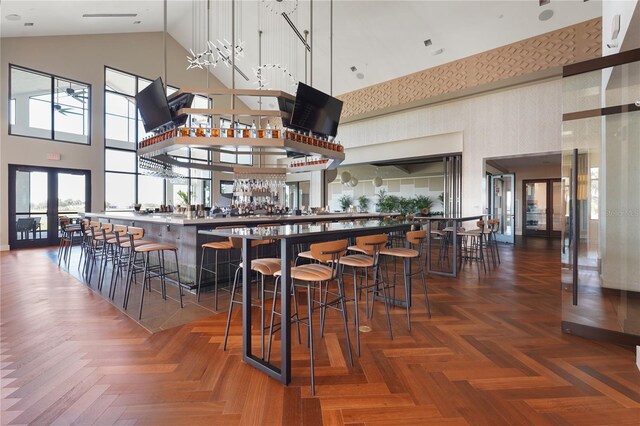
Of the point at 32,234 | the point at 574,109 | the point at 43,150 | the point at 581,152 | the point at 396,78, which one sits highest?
the point at 396,78

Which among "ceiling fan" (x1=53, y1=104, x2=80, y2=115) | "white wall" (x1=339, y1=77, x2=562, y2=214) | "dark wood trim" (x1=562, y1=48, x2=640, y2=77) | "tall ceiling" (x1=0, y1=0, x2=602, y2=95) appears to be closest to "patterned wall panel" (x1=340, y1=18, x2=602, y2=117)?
"tall ceiling" (x1=0, y1=0, x2=602, y2=95)

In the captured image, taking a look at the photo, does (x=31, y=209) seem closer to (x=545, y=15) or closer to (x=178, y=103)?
(x=178, y=103)

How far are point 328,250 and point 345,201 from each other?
1019cm

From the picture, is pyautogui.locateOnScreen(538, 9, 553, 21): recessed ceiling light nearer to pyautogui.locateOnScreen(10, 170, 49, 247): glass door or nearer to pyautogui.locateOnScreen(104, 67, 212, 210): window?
pyautogui.locateOnScreen(104, 67, 212, 210): window

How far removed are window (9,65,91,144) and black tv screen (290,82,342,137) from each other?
→ 7.38 m

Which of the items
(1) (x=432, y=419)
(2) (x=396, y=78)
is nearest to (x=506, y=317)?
(1) (x=432, y=419)

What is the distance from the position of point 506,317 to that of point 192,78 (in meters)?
11.3

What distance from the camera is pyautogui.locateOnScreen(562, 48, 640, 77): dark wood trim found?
2309mm

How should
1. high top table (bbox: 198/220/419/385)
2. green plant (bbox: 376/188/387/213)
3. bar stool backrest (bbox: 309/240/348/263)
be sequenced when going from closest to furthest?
high top table (bbox: 198/220/419/385)
bar stool backrest (bbox: 309/240/348/263)
green plant (bbox: 376/188/387/213)

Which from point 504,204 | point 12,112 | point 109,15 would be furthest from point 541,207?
point 12,112

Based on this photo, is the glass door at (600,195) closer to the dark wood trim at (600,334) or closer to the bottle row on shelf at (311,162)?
the dark wood trim at (600,334)

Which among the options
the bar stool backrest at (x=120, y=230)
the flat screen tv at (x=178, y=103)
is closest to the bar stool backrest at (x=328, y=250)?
the bar stool backrest at (x=120, y=230)

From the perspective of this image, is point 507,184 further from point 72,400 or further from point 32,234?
point 32,234

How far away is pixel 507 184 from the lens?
9.72m
